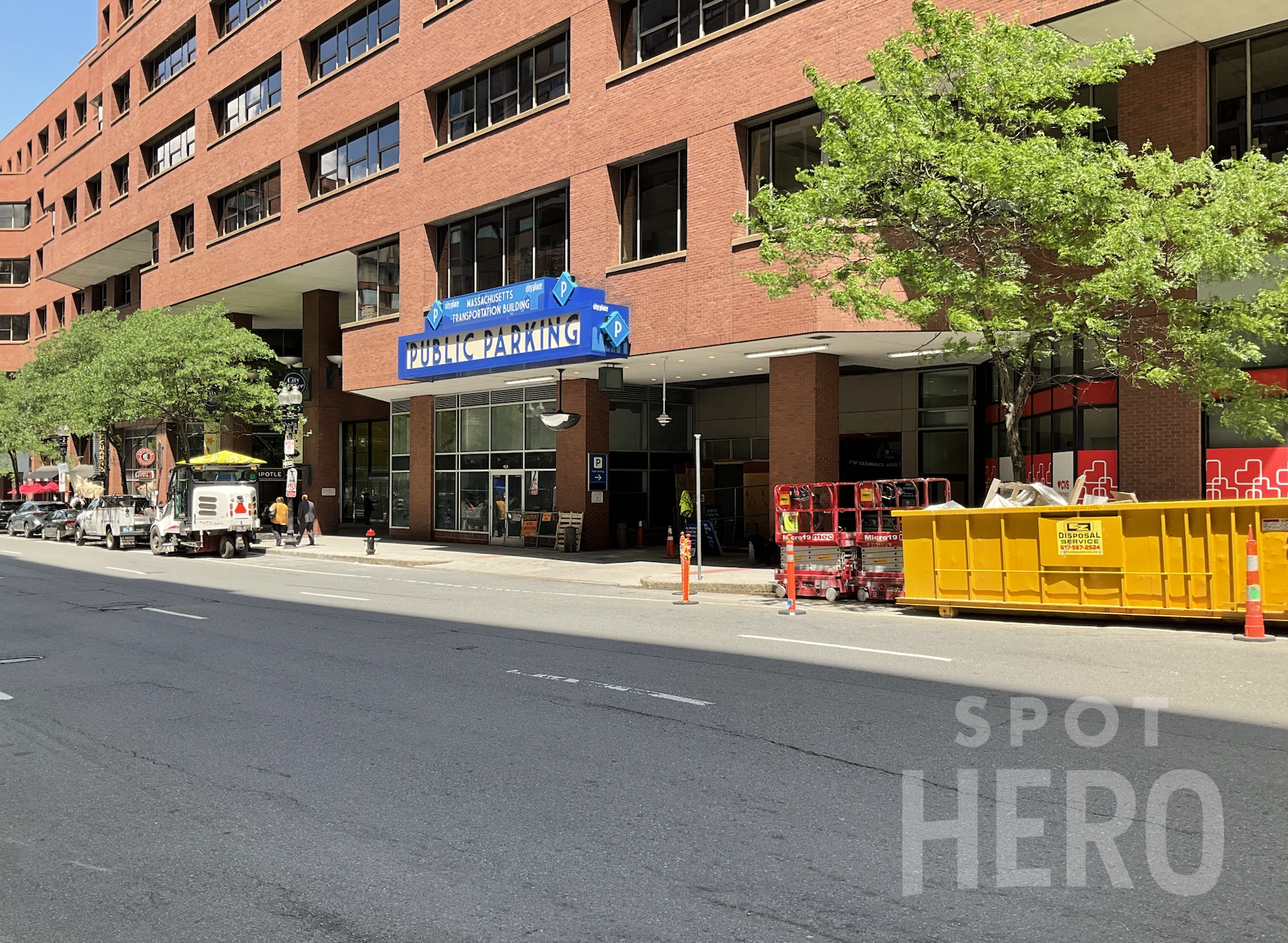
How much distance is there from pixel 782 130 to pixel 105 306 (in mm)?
47698

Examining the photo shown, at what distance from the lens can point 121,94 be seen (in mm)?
53312

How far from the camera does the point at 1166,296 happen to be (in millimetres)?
15328

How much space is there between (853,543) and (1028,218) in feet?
18.5

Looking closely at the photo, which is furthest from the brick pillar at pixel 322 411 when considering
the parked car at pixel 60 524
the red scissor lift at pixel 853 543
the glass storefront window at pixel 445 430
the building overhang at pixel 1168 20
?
the building overhang at pixel 1168 20

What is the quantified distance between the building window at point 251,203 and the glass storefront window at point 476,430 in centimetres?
1175

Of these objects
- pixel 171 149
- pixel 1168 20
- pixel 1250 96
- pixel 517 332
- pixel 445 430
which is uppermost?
pixel 171 149

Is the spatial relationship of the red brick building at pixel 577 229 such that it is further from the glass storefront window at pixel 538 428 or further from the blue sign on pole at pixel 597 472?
the blue sign on pole at pixel 597 472

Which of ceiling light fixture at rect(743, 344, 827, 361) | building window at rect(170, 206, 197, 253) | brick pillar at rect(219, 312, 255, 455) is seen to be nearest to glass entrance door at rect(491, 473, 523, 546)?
ceiling light fixture at rect(743, 344, 827, 361)

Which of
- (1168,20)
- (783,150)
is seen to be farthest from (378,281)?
(1168,20)

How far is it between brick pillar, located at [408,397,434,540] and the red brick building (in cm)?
7

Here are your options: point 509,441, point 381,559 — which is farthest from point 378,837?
point 509,441

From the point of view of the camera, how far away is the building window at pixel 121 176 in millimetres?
52000

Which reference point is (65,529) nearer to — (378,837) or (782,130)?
(782,130)

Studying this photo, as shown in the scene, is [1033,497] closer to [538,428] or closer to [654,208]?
[654,208]
